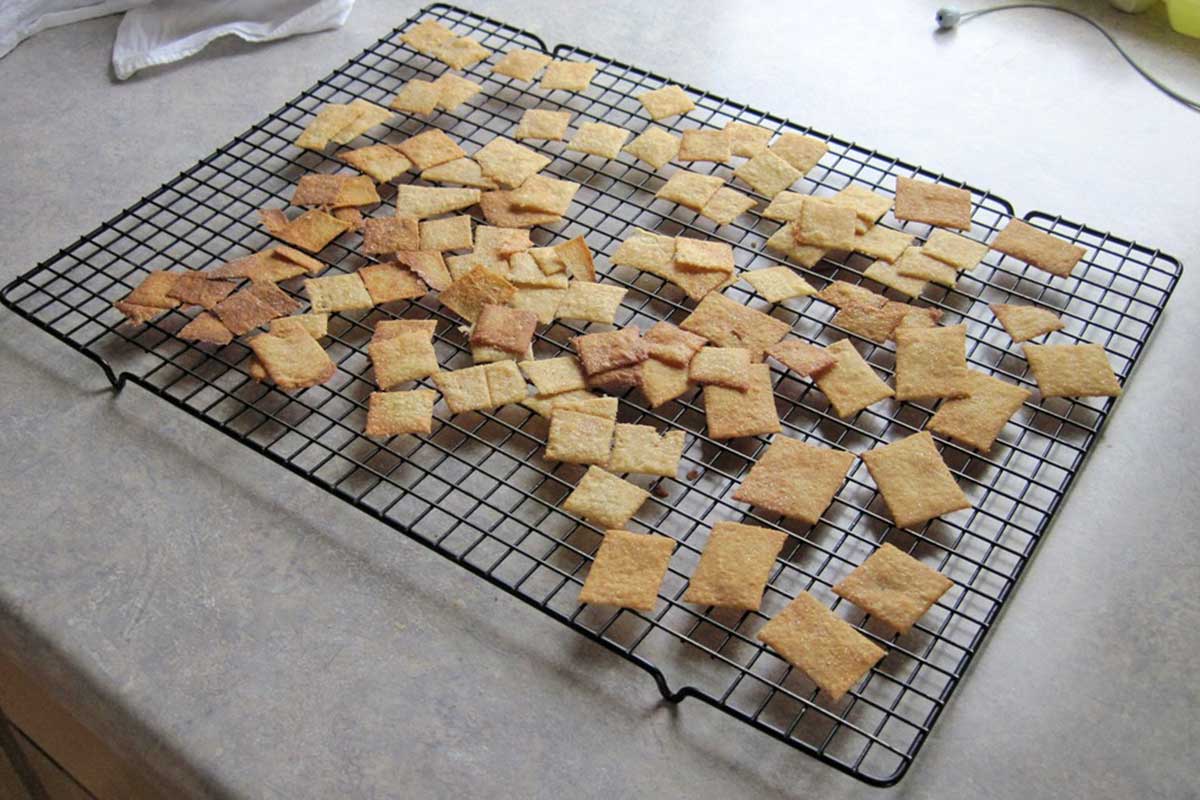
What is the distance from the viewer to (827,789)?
0.95 m

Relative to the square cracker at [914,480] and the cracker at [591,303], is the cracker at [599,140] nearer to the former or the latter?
the cracker at [591,303]

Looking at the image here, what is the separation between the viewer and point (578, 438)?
1.19 metres

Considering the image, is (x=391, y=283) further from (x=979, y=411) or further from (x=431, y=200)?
A: (x=979, y=411)

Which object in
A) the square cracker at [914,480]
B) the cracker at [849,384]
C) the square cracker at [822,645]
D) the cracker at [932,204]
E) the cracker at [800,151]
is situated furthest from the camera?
the cracker at [800,151]

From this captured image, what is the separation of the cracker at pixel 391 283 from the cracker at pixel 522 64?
0.49 m

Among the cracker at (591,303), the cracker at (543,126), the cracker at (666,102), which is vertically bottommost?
the cracker at (591,303)

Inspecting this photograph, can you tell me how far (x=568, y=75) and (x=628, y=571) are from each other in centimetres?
94

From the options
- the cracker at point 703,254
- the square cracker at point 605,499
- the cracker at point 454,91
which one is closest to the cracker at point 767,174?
the cracker at point 703,254

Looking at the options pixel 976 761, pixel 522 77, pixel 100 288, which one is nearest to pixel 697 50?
pixel 522 77

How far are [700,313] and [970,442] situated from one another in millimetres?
348

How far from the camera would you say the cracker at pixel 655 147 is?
157 centimetres

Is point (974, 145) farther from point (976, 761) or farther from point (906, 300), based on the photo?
point (976, 761)

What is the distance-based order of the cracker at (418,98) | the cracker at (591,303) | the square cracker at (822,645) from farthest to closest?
the cracker at (418,98)
the cracker at (591,303)
the square cracker at (822,645)

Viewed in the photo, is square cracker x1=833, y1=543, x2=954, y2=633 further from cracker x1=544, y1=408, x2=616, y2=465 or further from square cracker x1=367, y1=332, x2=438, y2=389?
square cracker x1=367, y1=332, x2=438, y2=389
